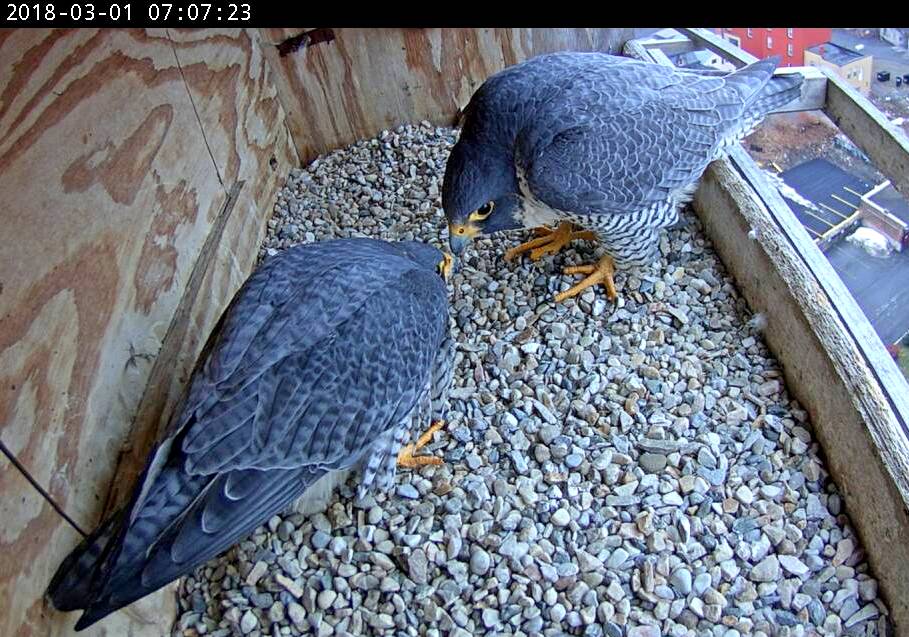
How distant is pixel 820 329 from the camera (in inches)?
84.9

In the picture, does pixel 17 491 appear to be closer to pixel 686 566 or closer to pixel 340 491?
pixel 340 491

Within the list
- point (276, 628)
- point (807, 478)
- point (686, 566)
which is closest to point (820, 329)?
point (807, 478)

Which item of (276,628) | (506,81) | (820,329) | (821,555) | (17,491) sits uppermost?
(506,81)

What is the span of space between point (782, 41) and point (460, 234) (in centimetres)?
125

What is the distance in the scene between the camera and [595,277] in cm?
270

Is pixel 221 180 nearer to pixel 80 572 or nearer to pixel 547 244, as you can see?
pixel 547 244

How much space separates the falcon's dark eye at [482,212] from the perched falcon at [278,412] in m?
0.30

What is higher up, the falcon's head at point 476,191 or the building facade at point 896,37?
the building facade at point 896,37

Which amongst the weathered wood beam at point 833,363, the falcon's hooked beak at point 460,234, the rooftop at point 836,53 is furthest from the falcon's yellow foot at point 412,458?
the rooftop at point 836,53

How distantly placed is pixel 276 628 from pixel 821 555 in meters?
1.46

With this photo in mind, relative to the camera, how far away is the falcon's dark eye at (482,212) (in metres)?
2.46

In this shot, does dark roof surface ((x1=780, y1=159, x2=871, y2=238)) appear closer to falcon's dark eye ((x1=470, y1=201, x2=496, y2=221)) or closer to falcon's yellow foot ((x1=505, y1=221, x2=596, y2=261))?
falcon's yellow foot ((x1=505, y1=221, x2=596, y2=261))
